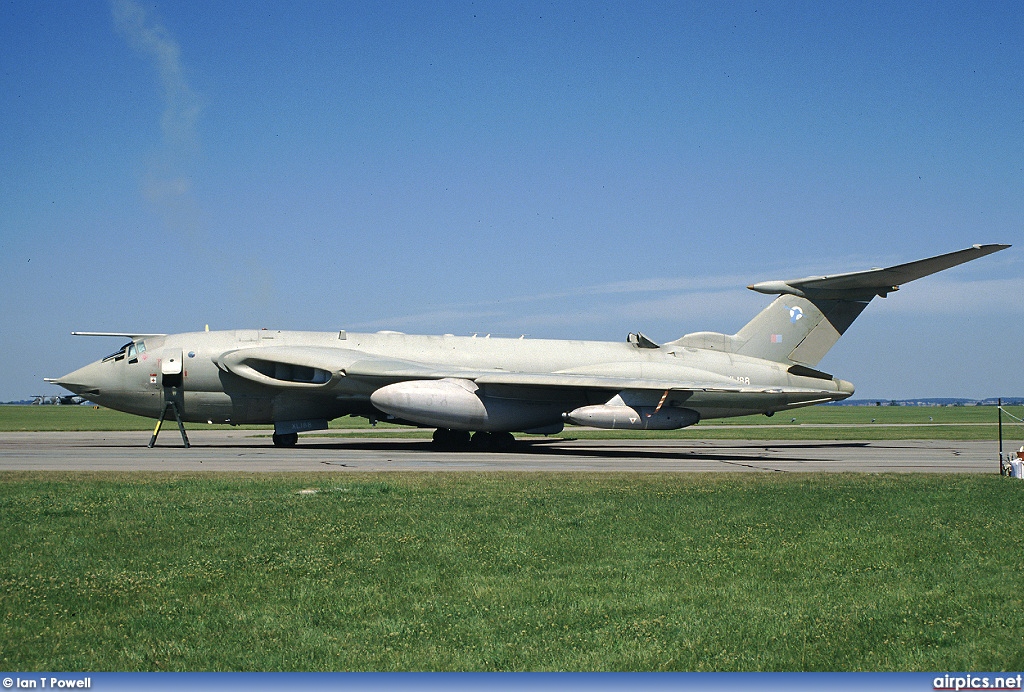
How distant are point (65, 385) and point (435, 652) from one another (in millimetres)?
22442

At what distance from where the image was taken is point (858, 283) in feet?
82.5

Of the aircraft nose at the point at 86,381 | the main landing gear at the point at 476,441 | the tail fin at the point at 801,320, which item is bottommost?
the main landing gear at the point at 476,441

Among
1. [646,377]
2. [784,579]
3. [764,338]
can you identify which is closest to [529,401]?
[646,377]

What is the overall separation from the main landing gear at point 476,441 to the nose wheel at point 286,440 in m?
4.12

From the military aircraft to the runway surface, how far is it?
3.40 ft

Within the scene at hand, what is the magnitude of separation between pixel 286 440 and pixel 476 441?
560 centimetres

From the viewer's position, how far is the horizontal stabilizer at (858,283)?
23.3 m

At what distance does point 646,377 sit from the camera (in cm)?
2555

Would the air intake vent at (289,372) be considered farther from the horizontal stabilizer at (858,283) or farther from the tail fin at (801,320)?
the horizontal stabilizer at (858,283)

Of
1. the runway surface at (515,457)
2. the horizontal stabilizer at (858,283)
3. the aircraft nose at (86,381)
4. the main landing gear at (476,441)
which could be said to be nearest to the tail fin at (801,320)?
the horizontal stabilizer at (858,283)

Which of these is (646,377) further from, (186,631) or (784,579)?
(186,631)

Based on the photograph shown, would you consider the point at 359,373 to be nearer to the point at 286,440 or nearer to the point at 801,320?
the point at 286,440

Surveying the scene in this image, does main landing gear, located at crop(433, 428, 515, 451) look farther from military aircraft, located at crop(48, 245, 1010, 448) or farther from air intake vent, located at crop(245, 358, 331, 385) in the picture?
air intake vent, located at crop(245, 358, 331, 385)

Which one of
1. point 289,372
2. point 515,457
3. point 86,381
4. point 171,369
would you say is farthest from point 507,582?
point 86,381
